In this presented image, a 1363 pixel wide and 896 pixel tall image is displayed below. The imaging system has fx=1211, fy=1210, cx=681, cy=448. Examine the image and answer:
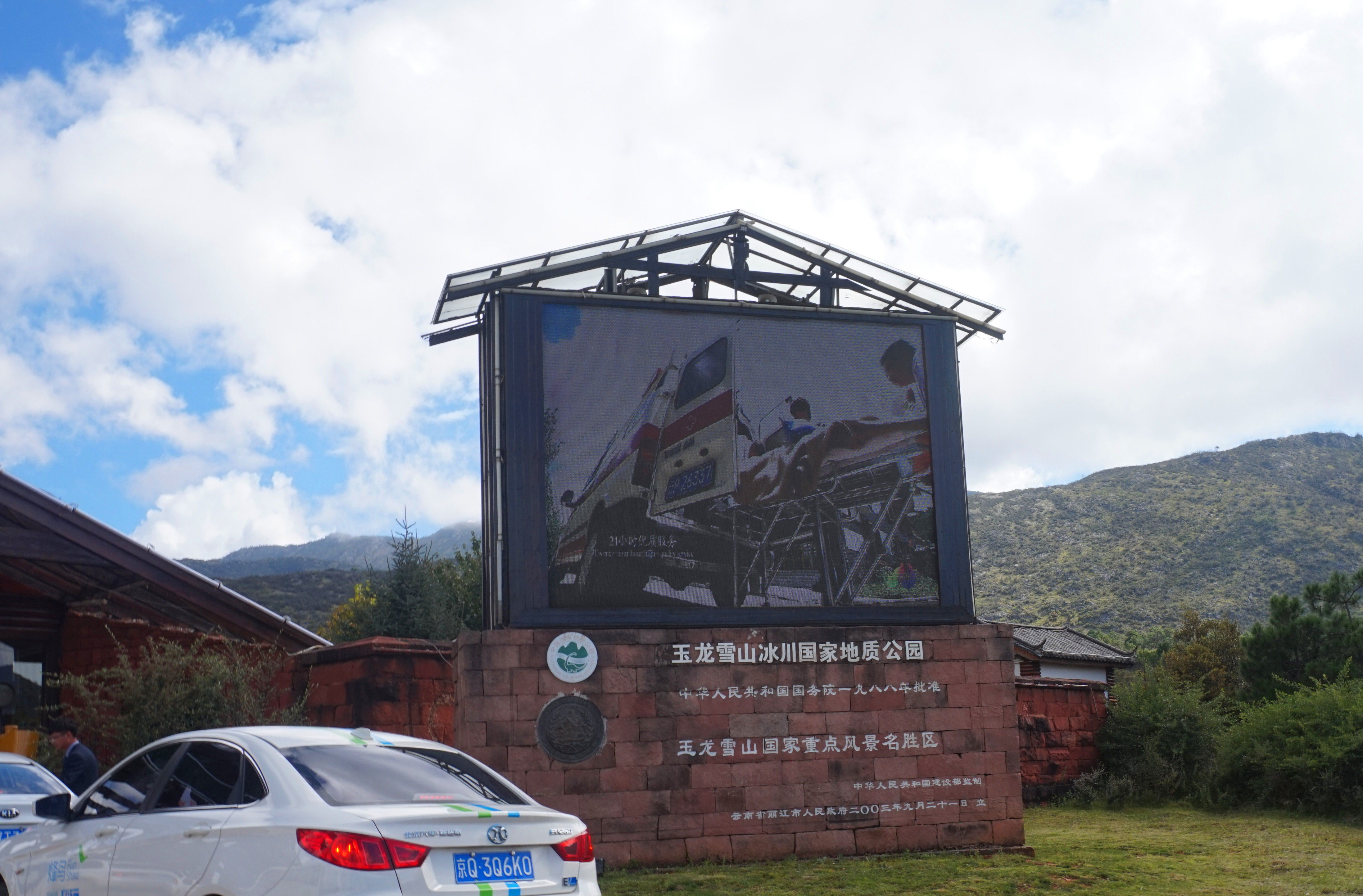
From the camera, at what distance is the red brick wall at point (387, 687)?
13.8 m

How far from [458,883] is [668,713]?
7439mm

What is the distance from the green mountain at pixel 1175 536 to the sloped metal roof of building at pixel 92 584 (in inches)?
1640

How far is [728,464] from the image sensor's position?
13.4m

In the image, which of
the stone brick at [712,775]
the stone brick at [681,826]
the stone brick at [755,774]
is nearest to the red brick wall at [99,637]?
the stone brick at [681,826]

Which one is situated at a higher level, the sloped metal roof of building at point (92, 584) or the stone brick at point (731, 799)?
the sloped metal roof of building at point (92, 584)

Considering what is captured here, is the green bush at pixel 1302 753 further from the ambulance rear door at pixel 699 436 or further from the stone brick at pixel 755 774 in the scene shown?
the ambulance rear door at pixel 699 436

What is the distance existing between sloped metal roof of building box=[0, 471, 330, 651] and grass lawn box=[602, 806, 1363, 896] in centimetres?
657

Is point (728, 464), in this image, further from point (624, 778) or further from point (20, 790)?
point (20, 790)

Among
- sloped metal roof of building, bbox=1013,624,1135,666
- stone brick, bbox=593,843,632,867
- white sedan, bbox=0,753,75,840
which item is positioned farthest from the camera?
sloped metal roof of building, bbox=1013,624,1135,666

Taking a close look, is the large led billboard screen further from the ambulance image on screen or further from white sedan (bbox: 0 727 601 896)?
white sedan (bbox: 0 727 601 896)

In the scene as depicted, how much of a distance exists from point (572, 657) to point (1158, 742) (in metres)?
11.3

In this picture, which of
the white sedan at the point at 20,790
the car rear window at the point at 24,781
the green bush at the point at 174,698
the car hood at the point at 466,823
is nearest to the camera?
the car hood at the point at 466,823

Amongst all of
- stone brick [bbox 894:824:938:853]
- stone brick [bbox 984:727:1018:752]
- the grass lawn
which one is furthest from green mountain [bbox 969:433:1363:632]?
stone brick [bbox 894:824:938:853]

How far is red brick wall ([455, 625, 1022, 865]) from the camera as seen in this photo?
12.2 metres
